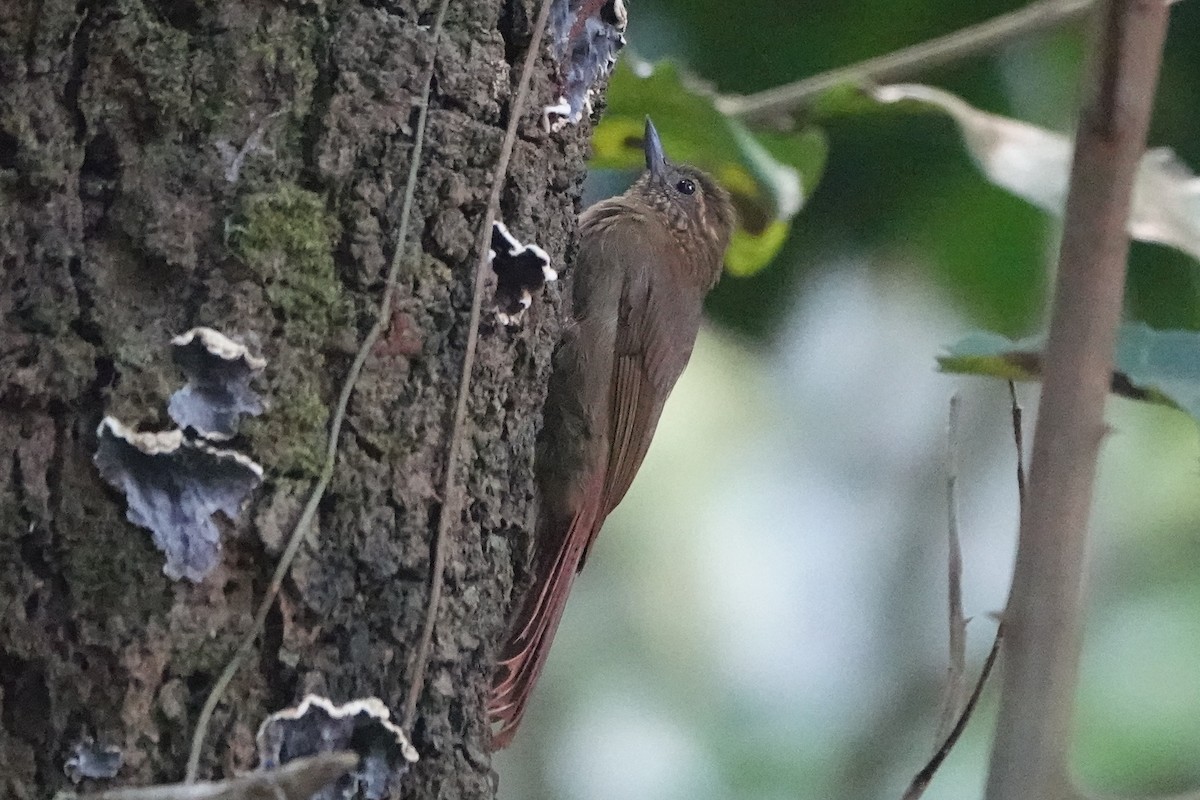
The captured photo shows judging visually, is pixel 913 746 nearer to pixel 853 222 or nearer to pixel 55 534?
pixel 853 222

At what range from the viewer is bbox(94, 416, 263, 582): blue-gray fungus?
3.38 feet

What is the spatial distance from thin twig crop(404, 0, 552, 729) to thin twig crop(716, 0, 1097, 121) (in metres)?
0.89

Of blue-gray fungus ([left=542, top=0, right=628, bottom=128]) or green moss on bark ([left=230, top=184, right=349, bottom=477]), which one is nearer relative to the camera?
green moss on bark ([left=230, top=184, right=349, bottom=477])

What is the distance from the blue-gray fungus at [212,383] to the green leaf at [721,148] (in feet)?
3.52

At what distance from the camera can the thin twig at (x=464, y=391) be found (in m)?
1.19

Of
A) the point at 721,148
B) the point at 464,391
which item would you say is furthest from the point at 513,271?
the point at 721,148

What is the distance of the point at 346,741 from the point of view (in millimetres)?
1145

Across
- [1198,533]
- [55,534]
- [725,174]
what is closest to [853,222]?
[725,174]

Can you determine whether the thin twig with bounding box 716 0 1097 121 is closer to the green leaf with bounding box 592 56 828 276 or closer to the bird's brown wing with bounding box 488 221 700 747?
the green leaf with bounding box 592 56 828 276

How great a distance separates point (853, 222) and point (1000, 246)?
0.39 metres

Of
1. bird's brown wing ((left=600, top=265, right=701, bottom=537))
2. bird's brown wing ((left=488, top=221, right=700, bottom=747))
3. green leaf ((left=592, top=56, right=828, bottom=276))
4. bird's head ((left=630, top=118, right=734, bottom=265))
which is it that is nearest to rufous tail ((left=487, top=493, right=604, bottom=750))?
bird's brown wing ((left=488, top=221, right=700, bottom=747))

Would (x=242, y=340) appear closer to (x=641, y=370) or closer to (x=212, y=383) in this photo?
(x=212, y=383)

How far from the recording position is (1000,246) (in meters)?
2.79

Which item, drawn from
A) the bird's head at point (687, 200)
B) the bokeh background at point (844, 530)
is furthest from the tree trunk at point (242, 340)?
the bokeh background at point (844, 530)
